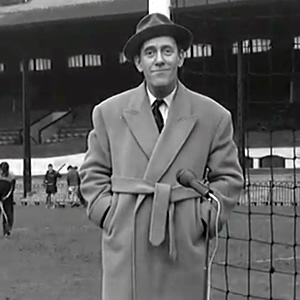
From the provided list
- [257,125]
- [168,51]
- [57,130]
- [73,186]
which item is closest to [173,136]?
[168,51]

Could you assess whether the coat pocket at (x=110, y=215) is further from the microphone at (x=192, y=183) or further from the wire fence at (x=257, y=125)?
the wire fence at (x=257, y=125)

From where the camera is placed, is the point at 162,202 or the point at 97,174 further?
the point at 97,174

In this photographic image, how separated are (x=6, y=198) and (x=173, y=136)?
A: 1324 centimetres

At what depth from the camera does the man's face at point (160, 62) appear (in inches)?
128

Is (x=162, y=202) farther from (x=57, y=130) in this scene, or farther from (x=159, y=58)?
(x=57, y=130)

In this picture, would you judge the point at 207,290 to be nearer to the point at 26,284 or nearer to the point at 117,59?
the point at 26,284

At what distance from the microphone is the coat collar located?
13cm

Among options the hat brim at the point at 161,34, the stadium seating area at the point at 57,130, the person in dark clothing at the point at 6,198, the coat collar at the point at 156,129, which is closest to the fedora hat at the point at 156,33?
the hat brim at the point at 161,34

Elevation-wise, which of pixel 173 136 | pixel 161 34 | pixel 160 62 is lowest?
pixel 173 136

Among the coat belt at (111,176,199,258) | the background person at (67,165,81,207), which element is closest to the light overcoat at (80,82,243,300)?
the coat belt at (111,176,199,258)

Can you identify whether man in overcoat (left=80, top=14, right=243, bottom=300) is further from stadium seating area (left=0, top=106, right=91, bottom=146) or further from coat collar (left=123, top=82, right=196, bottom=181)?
stadium seating area (left=0, top=106, right=91, bottom=146)

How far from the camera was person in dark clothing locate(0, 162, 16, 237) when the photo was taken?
15820 mm

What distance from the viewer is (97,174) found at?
10.9ft

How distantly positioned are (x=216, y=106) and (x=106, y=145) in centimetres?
46
